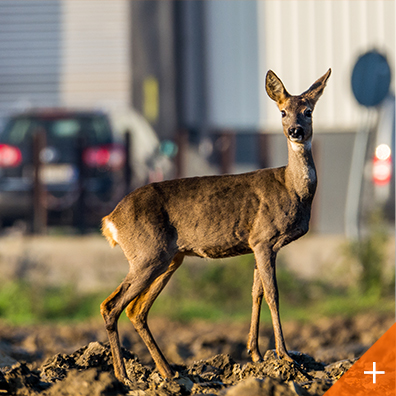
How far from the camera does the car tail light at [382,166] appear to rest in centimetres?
1052

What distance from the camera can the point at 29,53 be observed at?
14.2 m

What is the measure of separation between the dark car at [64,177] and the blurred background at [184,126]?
0.07ft

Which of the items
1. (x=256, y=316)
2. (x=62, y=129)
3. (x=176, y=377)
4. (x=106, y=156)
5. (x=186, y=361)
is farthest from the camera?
(x=62, y=129)

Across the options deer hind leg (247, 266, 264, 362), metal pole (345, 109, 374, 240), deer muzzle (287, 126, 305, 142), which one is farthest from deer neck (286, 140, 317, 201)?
metal pole (345, 109, 374, 240)

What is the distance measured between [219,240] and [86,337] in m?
3.91

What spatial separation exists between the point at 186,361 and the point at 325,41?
26.3 ft

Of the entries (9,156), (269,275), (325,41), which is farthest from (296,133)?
(325,41)

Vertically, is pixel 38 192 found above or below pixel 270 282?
below

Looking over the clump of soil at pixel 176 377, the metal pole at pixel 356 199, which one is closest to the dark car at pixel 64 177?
the metal pole at pixel 356 199

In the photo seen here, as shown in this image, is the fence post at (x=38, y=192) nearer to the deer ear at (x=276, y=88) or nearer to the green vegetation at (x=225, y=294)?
the green vegetation at (x=225, y=294)

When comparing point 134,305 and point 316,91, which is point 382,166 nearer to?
point 316,91

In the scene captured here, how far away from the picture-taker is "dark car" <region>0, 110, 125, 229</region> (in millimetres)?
10273

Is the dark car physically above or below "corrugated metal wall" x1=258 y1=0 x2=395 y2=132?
below

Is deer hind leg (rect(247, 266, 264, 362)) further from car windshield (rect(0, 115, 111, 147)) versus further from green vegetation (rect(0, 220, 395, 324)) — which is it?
car windshield (rect(0, 115, 111, 147))
